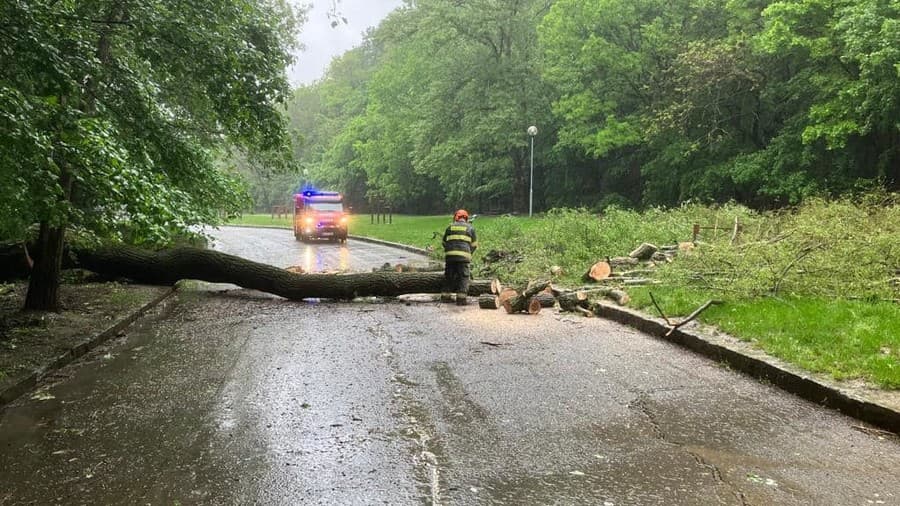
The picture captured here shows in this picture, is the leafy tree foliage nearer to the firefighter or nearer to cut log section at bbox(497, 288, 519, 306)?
the firefighter

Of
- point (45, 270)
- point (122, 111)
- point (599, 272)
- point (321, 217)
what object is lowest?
point (599, 272)

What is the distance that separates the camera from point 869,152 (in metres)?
24.6

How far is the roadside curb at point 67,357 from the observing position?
5.65 meters

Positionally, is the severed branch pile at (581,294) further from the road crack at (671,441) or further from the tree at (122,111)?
the tree at (122,111)

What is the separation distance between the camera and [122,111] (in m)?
7.39

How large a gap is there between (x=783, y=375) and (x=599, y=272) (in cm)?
614

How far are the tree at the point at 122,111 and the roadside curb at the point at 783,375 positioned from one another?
5.94m

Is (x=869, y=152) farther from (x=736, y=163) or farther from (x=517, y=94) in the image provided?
(x=517, y=94)

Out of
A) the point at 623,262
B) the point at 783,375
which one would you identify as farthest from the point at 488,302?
the point at 783,375

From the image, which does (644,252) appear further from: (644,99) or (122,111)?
(644,99)

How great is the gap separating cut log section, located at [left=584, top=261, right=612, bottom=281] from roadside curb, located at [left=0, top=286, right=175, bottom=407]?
8.19 metres

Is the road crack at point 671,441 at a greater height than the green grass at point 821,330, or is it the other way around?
the green grass at point 821,330

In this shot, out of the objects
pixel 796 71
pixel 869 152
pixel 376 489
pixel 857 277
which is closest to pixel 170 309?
pixel 376 489

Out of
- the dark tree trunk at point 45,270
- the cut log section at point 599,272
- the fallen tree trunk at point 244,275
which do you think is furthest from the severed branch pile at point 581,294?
the dark tree trunk at point 45,270
